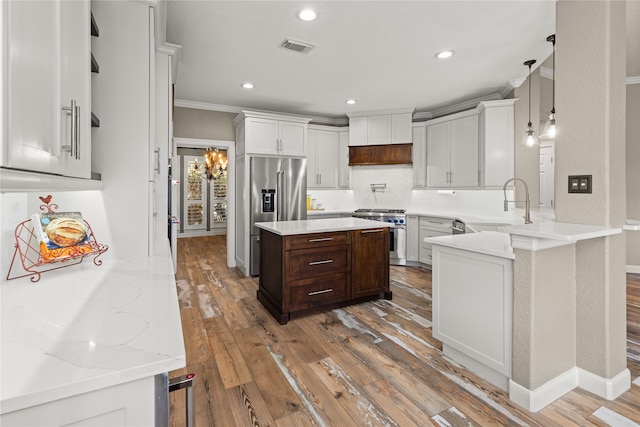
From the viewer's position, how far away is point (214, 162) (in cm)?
830

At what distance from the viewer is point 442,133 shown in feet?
16.9

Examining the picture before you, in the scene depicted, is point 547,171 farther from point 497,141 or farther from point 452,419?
point 452,419

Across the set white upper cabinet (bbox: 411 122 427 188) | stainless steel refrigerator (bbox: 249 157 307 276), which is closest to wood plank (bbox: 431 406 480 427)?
stainless steel refrigerator (bbox: 249 157 307 276)

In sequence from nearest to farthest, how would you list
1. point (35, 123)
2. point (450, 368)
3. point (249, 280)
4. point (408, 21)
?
point (35, 123) → point (450, 368) → point (408, 21) → point (249, 280)

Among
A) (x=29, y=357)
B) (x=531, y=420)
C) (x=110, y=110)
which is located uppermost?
(x=110, y=110)

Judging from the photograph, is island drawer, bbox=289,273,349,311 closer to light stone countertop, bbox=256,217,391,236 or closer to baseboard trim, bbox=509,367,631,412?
light stone countertop, bbox=256,217,391,236

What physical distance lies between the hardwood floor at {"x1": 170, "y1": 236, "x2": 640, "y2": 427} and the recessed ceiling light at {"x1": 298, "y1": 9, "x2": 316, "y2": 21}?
262cm

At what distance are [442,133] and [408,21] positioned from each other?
2805mm

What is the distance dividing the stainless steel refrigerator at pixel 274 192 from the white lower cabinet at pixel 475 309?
2.87 metres

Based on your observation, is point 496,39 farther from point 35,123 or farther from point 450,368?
point 35,123

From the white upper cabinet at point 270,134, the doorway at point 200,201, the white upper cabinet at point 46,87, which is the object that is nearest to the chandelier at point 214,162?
the doorway at point 200,201

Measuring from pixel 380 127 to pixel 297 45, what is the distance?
2782mm

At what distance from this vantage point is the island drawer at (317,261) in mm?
3074

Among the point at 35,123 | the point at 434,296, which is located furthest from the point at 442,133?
the point at 35,123
